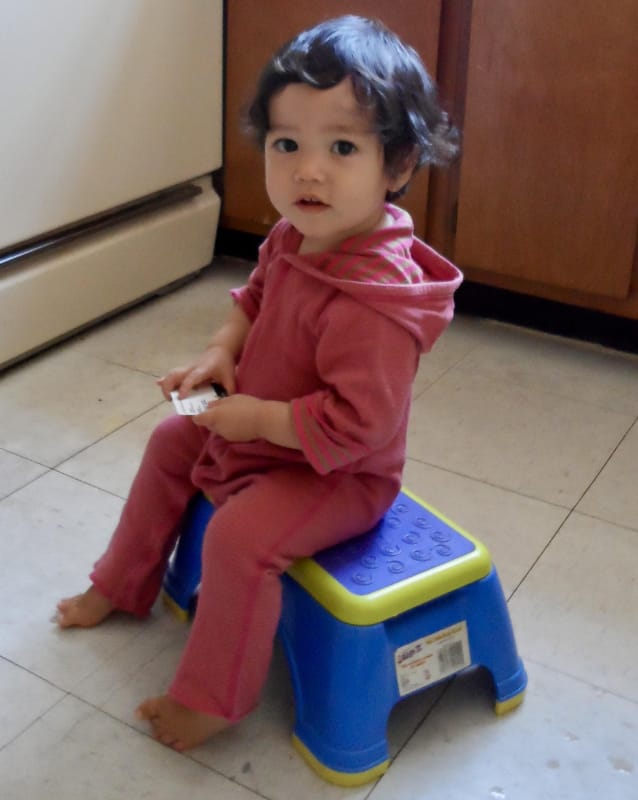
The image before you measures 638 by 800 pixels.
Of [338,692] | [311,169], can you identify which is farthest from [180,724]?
[311,169]

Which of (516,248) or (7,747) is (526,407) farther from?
(7,747)

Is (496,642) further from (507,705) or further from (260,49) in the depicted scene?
(260,49)

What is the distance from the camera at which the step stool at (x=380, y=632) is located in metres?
0.92

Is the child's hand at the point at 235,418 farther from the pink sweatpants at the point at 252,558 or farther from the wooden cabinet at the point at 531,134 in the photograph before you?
the wooden cabinet at the point at 531,134

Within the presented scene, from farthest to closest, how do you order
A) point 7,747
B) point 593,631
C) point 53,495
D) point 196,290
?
point 196,290 < point 53,495 < point 593,631 < point 7,747

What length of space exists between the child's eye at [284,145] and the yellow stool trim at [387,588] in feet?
1.23

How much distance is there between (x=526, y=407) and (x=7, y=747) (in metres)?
0.94

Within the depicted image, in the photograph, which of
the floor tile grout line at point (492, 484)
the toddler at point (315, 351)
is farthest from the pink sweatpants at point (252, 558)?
the floor tile grout line at point (492, 484)

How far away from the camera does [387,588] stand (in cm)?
92

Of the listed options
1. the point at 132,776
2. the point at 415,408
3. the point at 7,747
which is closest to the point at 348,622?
the point at 132,776

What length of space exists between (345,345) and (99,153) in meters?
0.94

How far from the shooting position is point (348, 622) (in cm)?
91

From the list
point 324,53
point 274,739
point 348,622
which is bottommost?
point 274,739

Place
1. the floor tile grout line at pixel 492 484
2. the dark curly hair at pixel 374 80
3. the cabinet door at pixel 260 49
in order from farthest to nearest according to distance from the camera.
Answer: the cabinet door at pixel 260 49
the floor tile grout line at pixel 492 484
the dark curly hair at pixel 374 80
